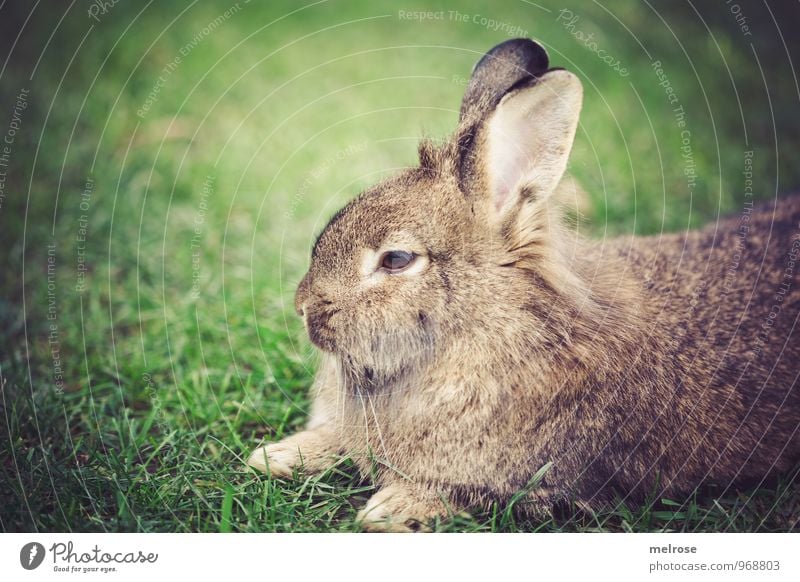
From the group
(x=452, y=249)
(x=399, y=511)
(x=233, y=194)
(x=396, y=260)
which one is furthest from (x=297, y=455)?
(x=233, y=194)

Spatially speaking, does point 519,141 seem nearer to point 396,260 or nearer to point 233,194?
point 396,260

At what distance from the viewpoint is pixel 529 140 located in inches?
90.4

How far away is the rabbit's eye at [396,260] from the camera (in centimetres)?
232

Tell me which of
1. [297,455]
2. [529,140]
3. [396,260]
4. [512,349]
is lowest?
[297,455]

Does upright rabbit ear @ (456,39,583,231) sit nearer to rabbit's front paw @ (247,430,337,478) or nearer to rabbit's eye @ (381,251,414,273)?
rabbit's eye @ (381,251,414,273)

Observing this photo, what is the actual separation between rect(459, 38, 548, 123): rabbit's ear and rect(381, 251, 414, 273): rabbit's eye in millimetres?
517

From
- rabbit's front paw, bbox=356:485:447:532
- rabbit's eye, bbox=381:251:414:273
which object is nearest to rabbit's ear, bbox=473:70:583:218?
rabbit's eye, bbox=381:251:414:273

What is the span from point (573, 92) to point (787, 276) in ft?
3.82

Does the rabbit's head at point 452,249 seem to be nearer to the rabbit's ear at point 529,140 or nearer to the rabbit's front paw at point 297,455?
the rabbit's ear at point 529,140

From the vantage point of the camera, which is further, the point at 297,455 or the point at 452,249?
the point at 297,455

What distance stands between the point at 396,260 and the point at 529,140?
0.55 meters

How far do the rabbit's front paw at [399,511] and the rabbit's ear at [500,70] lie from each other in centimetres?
124

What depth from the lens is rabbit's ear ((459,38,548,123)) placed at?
2475mm

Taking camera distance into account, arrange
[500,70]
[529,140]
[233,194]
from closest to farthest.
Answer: [529,140], [500,70], [233,194]
